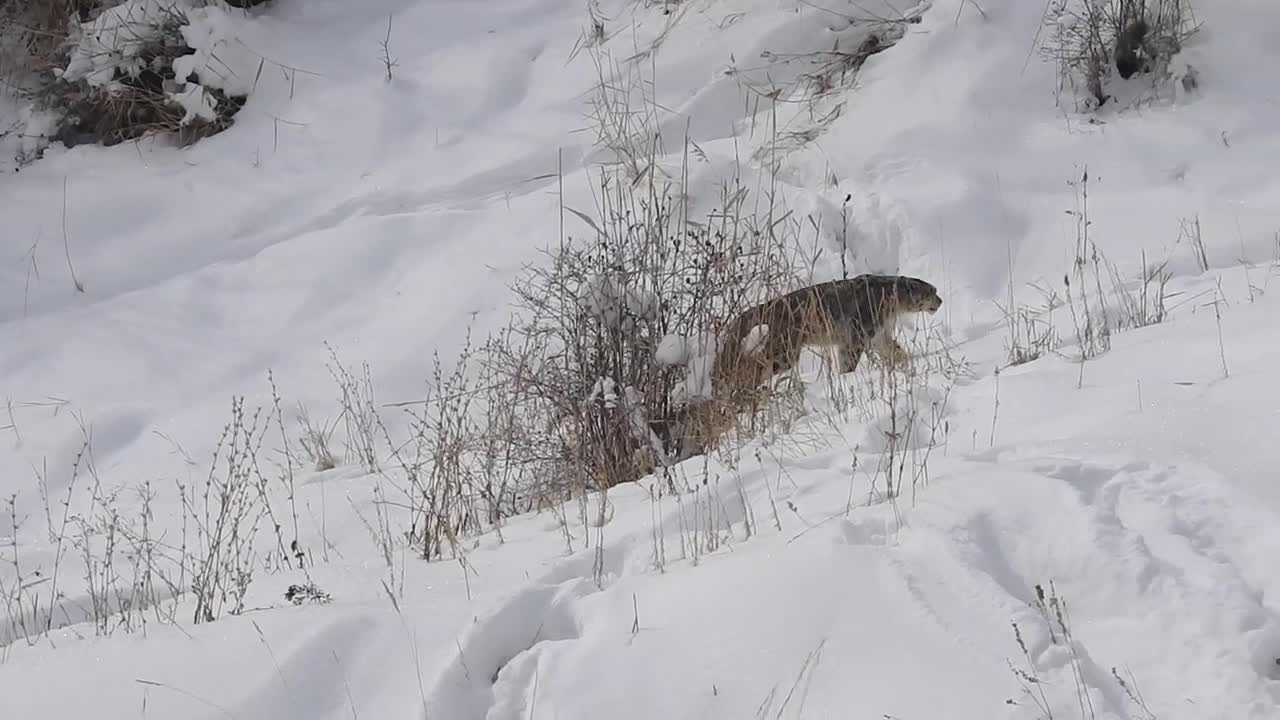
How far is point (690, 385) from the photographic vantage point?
183 inches

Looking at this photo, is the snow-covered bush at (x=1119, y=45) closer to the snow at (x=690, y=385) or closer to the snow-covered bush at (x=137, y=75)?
the snow at (x=690, y=385)

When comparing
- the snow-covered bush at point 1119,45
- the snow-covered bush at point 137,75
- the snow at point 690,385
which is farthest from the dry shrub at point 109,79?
the snow-covered bush at point 1119,45

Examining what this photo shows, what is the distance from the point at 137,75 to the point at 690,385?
639 centimetres

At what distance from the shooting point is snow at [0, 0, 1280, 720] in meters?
2.47

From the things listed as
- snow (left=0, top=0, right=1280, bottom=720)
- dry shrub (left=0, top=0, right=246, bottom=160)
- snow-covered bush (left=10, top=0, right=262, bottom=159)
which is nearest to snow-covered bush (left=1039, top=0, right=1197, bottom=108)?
snow (left=0, top=0, right=1280, bottom=720)

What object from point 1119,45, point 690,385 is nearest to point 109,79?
point 690,385

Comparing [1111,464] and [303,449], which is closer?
[1111,464]

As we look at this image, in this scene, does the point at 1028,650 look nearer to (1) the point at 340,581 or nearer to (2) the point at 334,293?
(1) the point at 340,581

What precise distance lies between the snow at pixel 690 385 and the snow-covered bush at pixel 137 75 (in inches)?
3.2

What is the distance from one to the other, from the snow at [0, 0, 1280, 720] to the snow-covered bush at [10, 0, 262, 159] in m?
0.08

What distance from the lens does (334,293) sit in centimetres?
764

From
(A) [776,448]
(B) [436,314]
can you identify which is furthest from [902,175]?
(A) [776,448]

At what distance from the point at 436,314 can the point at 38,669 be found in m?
4.56

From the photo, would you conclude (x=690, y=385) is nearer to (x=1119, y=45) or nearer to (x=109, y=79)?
(x=1119, y=45)
